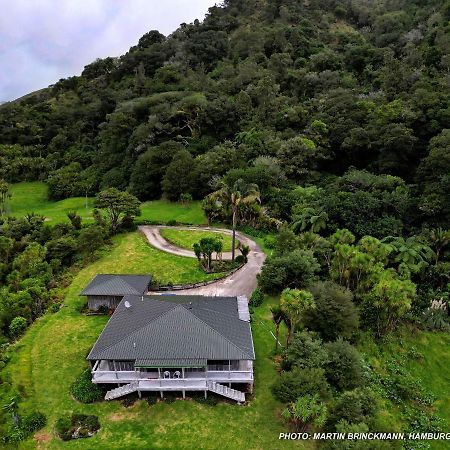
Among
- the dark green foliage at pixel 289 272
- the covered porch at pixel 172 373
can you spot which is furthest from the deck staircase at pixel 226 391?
the dark green foliage at pixel 289 272

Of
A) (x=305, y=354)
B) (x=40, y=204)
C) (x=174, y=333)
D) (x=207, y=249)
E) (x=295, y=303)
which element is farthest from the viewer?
(x=40, y=204)

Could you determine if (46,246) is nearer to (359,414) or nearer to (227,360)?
(227,360)

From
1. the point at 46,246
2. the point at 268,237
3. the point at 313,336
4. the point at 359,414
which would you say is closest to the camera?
the point at 359,414

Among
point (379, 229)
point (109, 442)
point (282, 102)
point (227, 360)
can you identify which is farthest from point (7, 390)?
point (282, 102)

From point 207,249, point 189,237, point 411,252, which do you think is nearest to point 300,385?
point 207,249

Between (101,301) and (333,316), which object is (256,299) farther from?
(101,301)
